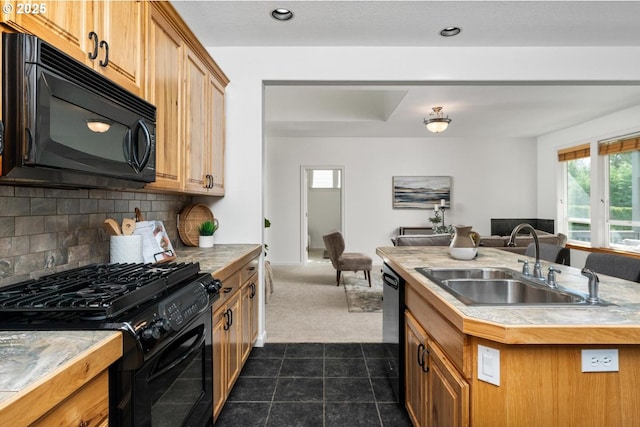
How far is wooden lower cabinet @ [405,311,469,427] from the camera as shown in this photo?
1.16 meters

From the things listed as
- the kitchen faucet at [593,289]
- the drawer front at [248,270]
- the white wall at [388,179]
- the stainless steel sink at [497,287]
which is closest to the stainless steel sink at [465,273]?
the stainless steel sink at [497,287]

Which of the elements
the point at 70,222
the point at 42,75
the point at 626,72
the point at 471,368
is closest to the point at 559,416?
A: the point at 471,368

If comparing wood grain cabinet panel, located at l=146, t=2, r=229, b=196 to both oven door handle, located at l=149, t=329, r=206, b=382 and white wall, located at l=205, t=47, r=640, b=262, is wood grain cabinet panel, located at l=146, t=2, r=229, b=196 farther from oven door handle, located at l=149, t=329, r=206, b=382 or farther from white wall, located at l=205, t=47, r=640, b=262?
oven door handle, located at l=149, t=329, r=206, b=382

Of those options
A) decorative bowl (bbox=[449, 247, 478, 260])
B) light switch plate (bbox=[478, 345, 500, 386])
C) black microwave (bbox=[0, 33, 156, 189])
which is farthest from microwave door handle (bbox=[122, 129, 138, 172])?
decorative bowl (bbox=[449, 247, 478, 260])

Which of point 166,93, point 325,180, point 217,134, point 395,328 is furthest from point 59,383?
point 325,180

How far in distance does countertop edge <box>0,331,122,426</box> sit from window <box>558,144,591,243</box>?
7179 millimetres

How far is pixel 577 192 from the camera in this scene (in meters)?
6.37

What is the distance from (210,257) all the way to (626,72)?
373 cm

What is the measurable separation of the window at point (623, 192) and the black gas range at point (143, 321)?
20.0 feet

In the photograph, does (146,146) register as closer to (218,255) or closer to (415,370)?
(218,255)

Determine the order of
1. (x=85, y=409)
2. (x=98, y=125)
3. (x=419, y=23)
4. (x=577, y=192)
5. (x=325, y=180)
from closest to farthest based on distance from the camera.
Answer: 1. (x=85, y=409)
2. (x=98, y=125)
3. (x=419, y=23)
4. (x=577, y=192)
5. (x=325, y=180)

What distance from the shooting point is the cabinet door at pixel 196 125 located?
88.2 inches

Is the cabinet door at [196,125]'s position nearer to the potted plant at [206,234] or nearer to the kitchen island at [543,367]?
the potted plant at [206,234]

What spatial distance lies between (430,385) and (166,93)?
197 centimetres
